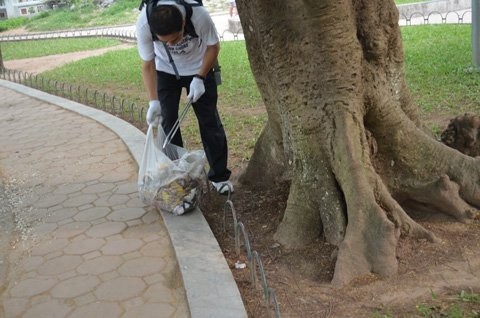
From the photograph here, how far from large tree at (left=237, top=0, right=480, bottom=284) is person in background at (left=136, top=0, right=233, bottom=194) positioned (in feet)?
1.36

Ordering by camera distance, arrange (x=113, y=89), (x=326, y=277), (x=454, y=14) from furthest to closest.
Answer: (x=454, y=14) < (x=113, y=89) < (x=326, y=277)

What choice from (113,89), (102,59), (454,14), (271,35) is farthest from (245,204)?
(454,14)

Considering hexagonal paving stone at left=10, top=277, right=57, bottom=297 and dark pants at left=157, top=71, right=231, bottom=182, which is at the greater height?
dark pants at left=157, top=71, right=231, bottom=182

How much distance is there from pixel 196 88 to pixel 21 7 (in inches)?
1884

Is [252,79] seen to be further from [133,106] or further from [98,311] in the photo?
[98,311]

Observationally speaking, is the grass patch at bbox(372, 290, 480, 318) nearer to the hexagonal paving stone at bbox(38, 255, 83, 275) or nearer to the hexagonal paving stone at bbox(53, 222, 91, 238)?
the hexagonal paving stone at bbox(38, 255, 83, 275)

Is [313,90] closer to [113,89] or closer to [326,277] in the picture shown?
[326,277]

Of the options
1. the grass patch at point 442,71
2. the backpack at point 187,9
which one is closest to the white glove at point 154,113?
the backpack at point 187,9

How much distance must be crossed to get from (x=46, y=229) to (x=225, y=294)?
6.27ft

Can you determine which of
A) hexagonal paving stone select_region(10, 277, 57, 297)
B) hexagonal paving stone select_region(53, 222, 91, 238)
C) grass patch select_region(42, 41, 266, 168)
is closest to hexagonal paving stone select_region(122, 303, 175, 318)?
hexagonal paving stone select_region(10, 277, 57, 297)

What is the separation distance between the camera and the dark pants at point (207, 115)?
4648mm

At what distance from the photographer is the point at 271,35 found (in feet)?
12.3

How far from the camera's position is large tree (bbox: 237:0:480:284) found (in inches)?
138

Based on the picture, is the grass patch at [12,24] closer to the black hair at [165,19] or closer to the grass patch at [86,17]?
the grass patch at [86,17]
